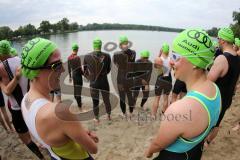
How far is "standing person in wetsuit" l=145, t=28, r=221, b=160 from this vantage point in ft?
6.95

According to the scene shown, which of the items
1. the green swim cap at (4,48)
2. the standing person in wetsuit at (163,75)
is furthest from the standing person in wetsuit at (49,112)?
A: the standing person in wetsuit at (163,75)

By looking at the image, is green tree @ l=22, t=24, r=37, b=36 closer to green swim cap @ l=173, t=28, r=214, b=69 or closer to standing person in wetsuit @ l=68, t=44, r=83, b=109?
standing person in wetsuit @ l=68, t=44, r=83, b=109

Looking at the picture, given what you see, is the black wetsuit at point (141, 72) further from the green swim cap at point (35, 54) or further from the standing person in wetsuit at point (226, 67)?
the green swim cap at point (35, 54)

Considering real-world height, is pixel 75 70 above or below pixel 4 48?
below

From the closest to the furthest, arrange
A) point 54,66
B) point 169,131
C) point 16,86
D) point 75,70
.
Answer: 1. point 169,131
2. point 54,66
3. point 16,86
4. point 75,70

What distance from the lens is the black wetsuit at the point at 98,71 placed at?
7.01 metres

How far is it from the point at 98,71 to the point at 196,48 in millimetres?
5004

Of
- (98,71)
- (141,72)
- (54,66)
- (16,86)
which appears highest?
(54,66)

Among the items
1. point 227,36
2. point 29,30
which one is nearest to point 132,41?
point 227,36

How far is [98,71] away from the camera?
23.3ft

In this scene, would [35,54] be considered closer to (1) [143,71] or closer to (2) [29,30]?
(1) [143,71]

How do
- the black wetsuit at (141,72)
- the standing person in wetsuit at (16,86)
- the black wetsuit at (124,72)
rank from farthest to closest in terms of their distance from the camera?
the black wetsuit at (141,72) < the black wetsuit at (124,72) < the standing person in wetsuit at (16,86)

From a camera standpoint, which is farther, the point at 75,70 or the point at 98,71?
the point at 75,70

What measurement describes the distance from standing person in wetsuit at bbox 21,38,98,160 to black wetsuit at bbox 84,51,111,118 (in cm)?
458
